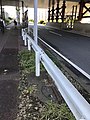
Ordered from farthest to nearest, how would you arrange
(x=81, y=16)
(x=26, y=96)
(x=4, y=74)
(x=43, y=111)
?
(x=81, y=16)
(x=4, y=74)
(x=26, y=96)
(x=43, y=111)

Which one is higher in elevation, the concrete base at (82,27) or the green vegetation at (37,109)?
the concrete base at (82,27)

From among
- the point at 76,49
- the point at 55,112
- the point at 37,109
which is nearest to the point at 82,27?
the point at 76,49

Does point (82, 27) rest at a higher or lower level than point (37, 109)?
higher

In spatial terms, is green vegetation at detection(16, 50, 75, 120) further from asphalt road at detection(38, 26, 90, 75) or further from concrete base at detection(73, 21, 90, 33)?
concrete base at detection(73, 21, 90, 33)

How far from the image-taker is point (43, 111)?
3576mm

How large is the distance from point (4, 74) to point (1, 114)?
8.28ft

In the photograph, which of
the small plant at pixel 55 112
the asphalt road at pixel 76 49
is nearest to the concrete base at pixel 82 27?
the asphalt road at pixel 76 49

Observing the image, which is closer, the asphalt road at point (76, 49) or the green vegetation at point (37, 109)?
the green vegetation at point (37, 109)

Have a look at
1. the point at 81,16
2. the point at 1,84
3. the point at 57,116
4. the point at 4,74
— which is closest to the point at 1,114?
the point at 57,116

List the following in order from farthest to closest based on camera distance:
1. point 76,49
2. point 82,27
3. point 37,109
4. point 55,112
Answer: point 82,27 → point 76,49 → point 37,109 → point 55,112

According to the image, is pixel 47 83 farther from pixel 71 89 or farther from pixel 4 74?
pixel 71 89

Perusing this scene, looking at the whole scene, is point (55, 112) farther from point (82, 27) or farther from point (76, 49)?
point (82, 27)

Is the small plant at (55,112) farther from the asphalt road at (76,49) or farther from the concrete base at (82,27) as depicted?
the concrete base at (82,27)

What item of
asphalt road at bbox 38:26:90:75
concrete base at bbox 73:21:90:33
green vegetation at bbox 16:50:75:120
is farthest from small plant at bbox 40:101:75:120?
concrete base at bbox 73:21:90:33
